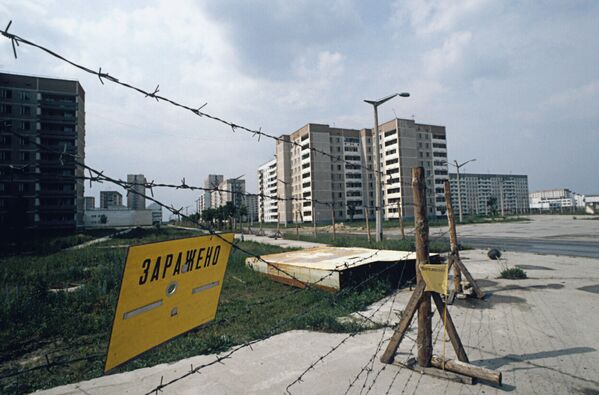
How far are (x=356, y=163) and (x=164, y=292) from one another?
273 ft

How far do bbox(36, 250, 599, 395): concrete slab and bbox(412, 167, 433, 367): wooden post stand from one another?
0.32 meters

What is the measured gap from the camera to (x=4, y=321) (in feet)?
23.0

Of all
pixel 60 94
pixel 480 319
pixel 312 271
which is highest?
pixel 60 94

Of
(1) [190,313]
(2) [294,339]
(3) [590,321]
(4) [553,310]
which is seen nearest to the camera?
(1) [190,313]

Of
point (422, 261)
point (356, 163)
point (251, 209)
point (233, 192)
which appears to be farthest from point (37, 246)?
point (356, 163)

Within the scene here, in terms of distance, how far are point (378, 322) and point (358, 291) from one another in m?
2.12

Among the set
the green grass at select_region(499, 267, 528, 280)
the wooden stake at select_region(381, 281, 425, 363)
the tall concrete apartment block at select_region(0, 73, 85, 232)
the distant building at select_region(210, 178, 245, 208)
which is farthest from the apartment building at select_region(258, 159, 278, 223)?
the wooden stake at select_region(381, 281, 425, 363)

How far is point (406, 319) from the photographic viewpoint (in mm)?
4199

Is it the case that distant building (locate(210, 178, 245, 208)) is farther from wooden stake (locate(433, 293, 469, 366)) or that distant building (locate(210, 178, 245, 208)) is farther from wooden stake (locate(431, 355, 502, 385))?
wooden stake (locate(431, 355, 502, 385))

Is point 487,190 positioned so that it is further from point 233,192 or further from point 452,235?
point 233,192

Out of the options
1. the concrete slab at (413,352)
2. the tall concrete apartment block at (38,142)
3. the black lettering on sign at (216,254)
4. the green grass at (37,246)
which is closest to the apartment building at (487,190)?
the tall concrete apartment block at (38,142)

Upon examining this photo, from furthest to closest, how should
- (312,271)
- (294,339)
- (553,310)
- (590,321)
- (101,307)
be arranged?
(312,271)
(101,307)
(553,310)
(590,321)
(294,339)

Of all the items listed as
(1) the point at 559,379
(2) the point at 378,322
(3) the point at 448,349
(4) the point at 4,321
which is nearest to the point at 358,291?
(2) the point at 378,322

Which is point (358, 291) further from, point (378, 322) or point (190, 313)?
point (190, 313)
